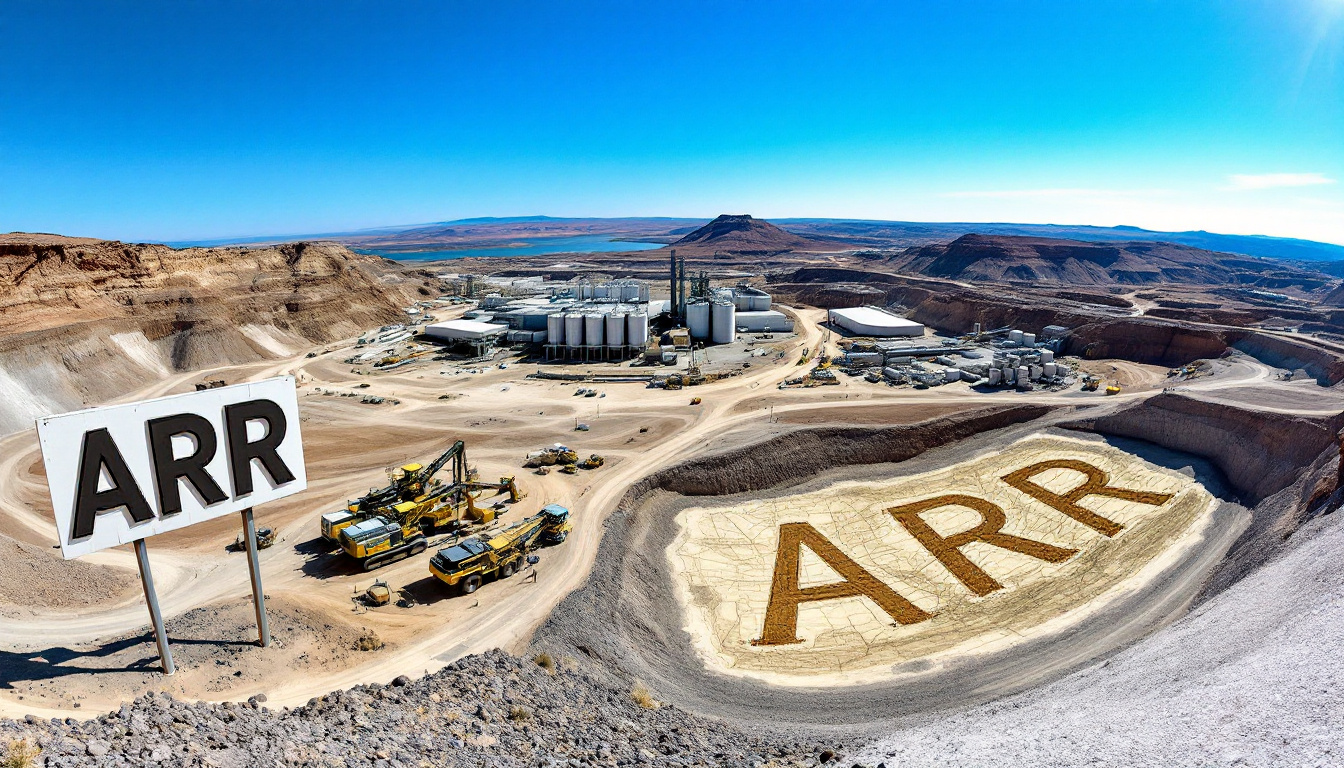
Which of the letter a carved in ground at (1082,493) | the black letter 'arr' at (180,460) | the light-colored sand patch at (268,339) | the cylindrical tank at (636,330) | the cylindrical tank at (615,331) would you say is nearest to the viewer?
the black letter 'arr' at (180,460)

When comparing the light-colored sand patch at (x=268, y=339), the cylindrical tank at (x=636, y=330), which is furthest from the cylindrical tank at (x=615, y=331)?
the light-colored sand patch at (x=268, y=339)

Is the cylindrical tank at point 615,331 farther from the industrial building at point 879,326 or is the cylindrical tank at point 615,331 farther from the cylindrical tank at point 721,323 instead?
the industrial building at point 879,326

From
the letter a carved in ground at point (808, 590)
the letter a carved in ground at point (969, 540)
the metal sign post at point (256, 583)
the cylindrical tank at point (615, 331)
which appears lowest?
the letter a carved in ground at point (808, 590)

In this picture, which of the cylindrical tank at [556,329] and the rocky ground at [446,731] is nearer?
the rocky ground at [446,731]

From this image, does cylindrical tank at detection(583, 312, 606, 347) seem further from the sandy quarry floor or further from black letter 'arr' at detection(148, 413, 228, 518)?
black letter 'arr' at detection(148, 413, 228, 518)

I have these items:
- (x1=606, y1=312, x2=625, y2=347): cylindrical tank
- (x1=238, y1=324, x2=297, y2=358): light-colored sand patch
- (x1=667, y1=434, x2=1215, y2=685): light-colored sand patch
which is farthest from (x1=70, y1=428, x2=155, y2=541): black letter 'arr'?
(x1=238, y1=324, x2=297, y2=358): light-colored sand patch

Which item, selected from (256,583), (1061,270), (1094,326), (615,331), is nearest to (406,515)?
(256,583)
